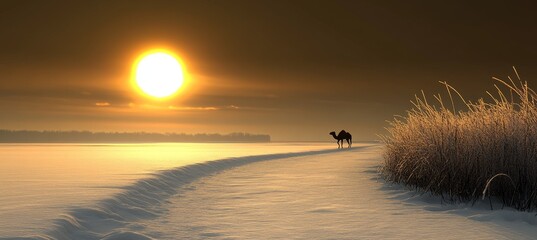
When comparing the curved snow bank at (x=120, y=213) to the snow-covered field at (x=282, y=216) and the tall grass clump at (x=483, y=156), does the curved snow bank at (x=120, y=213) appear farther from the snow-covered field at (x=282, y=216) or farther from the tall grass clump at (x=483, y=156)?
the tall grass clump at (x=483, y=156)

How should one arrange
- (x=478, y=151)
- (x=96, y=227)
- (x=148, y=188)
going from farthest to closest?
(x=148, y=188)
(x=478, y=151)
(x=96, y=227)

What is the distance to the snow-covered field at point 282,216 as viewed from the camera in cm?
739

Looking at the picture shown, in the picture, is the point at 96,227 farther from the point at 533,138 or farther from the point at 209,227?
the point at 533,138

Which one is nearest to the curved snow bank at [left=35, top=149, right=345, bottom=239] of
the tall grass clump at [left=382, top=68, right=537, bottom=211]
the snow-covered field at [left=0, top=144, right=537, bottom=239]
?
the snow-covered field at [left=0, top=144, right=537, bottom=239]

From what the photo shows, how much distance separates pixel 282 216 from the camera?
29.6 feet

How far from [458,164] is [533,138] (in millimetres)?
1477

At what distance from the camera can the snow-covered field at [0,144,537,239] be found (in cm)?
739

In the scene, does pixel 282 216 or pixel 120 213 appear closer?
pixel 282 216

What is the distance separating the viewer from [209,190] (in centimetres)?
1371

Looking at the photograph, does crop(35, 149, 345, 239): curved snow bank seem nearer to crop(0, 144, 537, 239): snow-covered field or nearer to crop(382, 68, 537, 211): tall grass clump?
crop(0, 144, 537, 239): snow-covered field

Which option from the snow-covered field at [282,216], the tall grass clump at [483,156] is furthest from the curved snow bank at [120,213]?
the tall grass clump at [483,156]

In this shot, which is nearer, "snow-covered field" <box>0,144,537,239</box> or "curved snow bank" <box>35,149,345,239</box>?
"curved snow bank" <box>35,149,345,239</box>

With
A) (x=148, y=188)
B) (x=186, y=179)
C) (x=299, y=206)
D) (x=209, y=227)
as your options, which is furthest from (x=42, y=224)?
(x=186, y=179)

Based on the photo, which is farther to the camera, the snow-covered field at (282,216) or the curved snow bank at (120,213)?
the snow-covered field at (282,216)
